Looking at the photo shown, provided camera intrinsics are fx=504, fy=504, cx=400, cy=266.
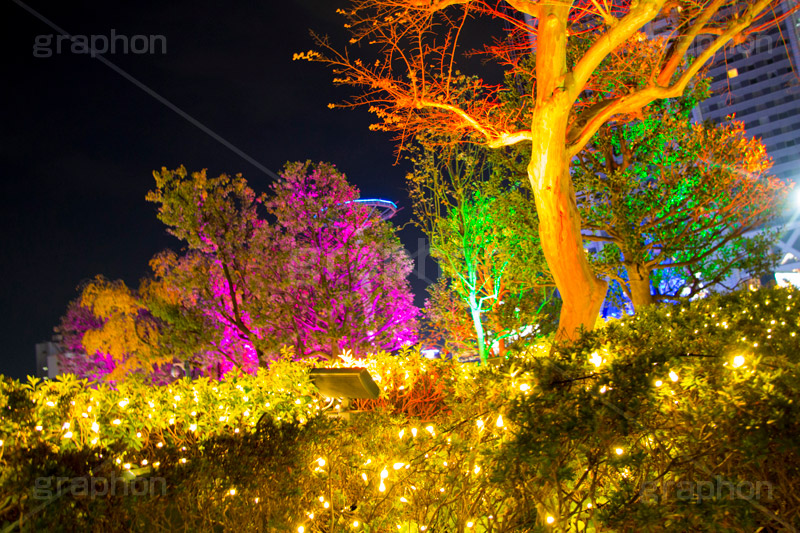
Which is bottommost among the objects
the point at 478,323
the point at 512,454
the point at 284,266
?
the point at 512,454

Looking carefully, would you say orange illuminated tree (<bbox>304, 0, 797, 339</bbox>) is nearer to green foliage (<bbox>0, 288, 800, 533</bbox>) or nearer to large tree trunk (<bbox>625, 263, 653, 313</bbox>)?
green foliage (<bbox>0, 288, 800, 533</bbox>)

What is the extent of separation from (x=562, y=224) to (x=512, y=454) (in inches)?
180

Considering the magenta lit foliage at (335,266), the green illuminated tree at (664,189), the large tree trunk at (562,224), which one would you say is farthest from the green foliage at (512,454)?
the magenta lit foliage at (335,266)

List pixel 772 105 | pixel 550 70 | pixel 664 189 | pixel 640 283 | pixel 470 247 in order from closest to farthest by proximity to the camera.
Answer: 1. pixel 550 70
2. pixel 664 189
3. pixel 640 283
4. pixel 470 247
5. pixel 772 105

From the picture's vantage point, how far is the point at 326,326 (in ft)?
51.8

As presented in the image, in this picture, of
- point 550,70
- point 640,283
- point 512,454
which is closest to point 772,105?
point 640,283

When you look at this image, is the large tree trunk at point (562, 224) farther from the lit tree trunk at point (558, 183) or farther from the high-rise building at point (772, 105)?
the high-rise building at point (772, 105)

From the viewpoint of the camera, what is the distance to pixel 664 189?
10883mm

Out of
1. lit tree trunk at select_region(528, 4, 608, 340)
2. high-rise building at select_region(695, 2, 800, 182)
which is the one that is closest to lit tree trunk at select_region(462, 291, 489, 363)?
lit tree trunk at select_region(528, 4, 608, 340)

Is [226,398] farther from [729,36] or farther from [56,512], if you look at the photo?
[729,36]

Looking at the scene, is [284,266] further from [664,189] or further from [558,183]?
[558,183]

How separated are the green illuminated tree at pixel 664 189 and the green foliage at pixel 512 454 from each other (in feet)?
Result: 26.0

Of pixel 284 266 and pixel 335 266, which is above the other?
pixel 284 266

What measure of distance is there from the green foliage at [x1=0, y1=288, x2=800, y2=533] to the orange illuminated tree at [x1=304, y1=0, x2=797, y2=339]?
268cm
